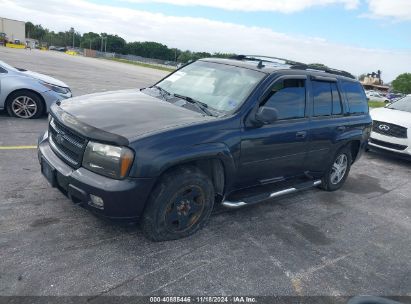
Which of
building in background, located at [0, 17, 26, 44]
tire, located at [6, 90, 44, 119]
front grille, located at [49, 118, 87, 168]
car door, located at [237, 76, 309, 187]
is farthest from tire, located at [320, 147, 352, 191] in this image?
building in background, located at [0, 17, 26, 44]

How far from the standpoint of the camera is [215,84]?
4469 mm

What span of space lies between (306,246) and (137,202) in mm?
1987

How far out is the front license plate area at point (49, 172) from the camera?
140 inches

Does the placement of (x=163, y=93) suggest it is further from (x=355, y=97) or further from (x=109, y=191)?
(x=355, y=97)

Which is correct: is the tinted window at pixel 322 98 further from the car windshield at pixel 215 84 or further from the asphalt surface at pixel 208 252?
the asphalt surface at pixel 208 252

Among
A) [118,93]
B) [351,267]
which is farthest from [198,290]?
[118,93]

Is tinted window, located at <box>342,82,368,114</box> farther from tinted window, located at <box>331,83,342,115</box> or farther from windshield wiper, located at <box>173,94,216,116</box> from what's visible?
windshield wiper, located at <box>173,94,216,116</box>

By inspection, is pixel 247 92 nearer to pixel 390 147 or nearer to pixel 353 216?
pixel 353 216

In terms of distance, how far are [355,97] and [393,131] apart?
10.3ft

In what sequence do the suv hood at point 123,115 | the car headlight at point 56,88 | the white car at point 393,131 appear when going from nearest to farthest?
the suv hood at point 123,115
the white car at point 393,131
the car headlight at point 56,88

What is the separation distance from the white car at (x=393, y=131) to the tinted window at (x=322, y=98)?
395 centimetres

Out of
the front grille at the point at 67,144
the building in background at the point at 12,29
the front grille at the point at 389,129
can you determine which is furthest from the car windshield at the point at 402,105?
the building in background at the point at 12,29

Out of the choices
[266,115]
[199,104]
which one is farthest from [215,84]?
[266,115]

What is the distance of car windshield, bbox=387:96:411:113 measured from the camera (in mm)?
9289
